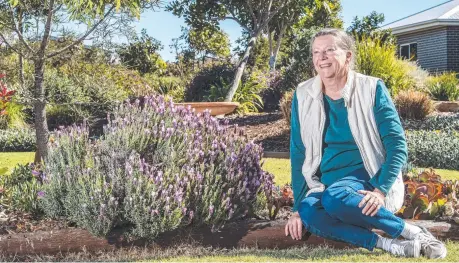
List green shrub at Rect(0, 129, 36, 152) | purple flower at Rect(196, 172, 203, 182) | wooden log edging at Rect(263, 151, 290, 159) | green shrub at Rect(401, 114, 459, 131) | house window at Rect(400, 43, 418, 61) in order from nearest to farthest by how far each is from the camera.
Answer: purple flower at Rect(196, 172, 203, 182) < wooden log edging at Rect(263, 151, 290, 159) < green shrub at Rect(401, 114, 459, 131) < green shrub at Rect(0, 129, 36, 152) < house window at Rect(400, 43, 418, 61)

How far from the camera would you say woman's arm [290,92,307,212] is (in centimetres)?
434

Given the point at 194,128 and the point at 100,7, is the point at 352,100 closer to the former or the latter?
the point at 194,128

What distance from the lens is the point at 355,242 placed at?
13.7 feet

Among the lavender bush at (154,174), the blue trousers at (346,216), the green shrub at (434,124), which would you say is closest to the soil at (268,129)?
the green shrub at (434,124)

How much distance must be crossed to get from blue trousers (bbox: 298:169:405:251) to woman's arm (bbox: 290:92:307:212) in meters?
0.11

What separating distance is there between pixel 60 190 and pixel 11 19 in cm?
279

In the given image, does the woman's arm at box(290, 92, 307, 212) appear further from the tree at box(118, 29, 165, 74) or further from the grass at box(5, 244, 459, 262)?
the tree at box(118, 29, 165, 74)

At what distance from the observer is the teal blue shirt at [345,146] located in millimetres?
3988

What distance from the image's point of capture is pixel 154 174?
4676 mm

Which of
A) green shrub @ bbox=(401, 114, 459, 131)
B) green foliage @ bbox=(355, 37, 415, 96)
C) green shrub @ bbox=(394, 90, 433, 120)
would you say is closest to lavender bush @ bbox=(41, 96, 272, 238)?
green shrub @ bbox=(401, 114, 459, 131)

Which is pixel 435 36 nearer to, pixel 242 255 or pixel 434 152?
pixel 434 152

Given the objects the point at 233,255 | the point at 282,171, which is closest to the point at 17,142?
the point at 282,171

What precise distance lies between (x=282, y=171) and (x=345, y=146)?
4553mm

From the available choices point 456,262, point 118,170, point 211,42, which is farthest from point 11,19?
point 211,42
